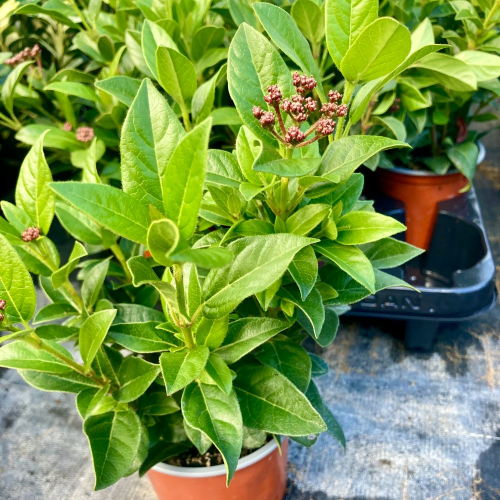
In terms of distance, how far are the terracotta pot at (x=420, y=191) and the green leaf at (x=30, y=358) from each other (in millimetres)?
1013

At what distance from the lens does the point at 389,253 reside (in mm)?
661

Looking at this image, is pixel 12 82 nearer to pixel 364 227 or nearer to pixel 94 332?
pixel 94 332

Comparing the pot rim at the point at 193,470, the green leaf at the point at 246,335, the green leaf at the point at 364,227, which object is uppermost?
the green leaf at the point at 364,227

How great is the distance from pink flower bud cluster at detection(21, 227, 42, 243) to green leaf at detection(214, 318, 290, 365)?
0.27 metres

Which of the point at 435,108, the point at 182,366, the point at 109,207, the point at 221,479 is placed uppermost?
the point at 109,207

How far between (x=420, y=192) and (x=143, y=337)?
98 cm

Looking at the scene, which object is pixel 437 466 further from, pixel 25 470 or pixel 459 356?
pixel 25 470

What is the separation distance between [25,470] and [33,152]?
0.88 meters

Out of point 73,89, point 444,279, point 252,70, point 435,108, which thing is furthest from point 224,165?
point 444,279

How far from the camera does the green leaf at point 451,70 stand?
0.89m

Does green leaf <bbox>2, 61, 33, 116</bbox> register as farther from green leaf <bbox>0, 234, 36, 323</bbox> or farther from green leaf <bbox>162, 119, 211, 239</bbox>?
green leaf <bbox>162, 119, 211, 239</bbox>

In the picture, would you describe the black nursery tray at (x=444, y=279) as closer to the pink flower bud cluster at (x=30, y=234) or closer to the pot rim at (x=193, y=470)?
the pot rim at (x=193, y=470)

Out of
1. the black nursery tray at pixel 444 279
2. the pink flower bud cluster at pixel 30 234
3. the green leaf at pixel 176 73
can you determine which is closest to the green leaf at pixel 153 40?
the green leaf at pixel 176 73

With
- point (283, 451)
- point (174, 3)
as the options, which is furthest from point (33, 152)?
point (283, 451)
